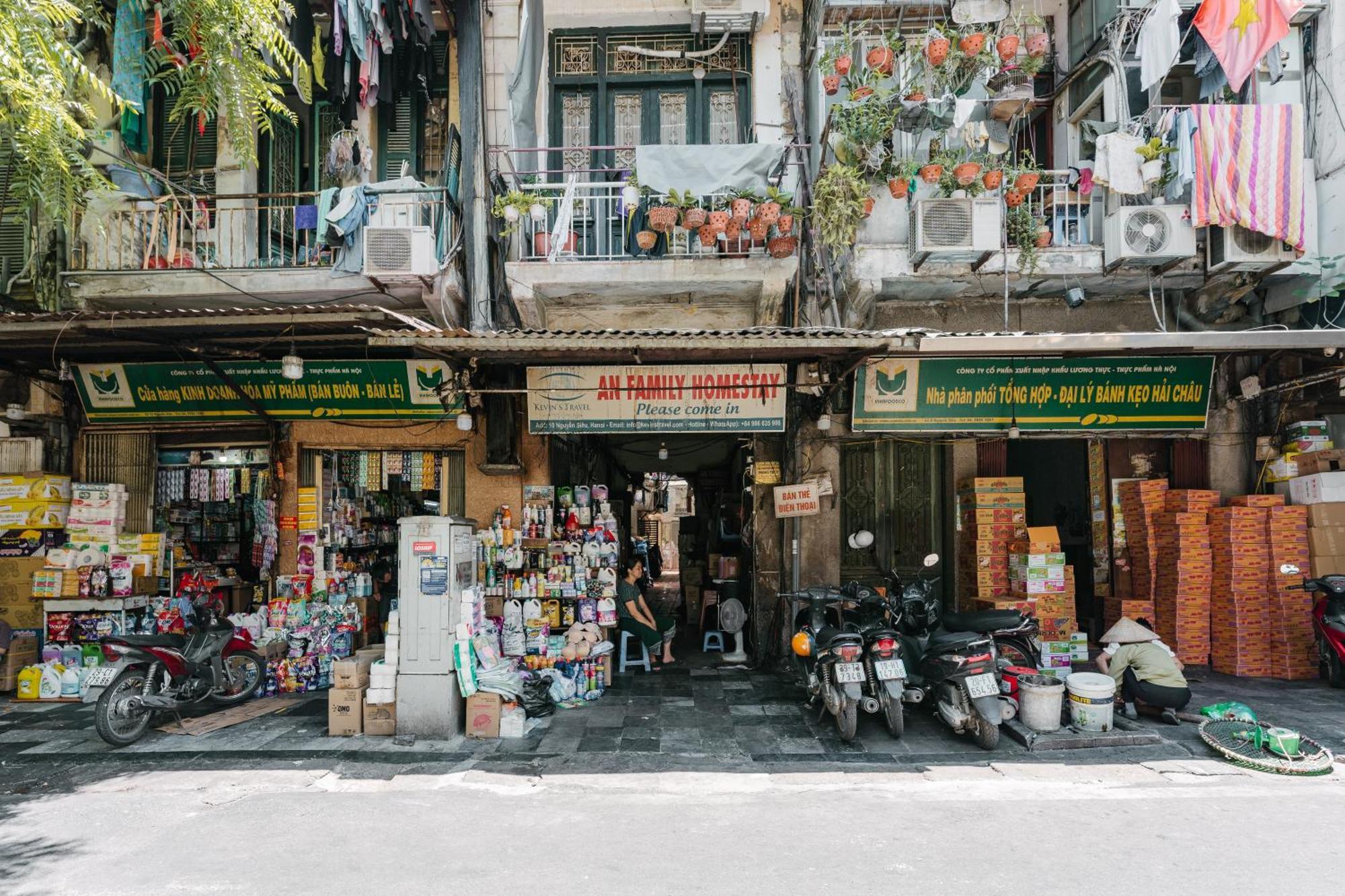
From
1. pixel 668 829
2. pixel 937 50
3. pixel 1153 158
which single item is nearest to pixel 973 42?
pixel 937 50

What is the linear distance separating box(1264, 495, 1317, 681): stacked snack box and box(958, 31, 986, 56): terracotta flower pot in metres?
6.17

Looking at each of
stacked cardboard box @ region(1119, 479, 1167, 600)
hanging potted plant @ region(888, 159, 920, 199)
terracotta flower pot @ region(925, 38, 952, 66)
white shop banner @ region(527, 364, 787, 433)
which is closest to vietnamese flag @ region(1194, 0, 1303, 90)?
terracotta flower pot @ region(925, 38, 952, 66)

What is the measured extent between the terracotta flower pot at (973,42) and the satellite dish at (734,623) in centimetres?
687

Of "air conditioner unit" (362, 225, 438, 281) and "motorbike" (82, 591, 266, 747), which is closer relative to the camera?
"motorbike" (82, 591, 266, 747)

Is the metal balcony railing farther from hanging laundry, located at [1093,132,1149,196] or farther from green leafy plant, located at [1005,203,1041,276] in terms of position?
hanging laundry, located at [1093,132,1149,196]

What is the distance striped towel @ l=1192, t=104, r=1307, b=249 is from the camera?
7.80 m

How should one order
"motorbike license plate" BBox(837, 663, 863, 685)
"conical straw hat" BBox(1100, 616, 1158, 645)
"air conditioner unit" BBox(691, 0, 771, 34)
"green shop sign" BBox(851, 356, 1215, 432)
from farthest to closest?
"air conditioner unit" BBox(691, 0, 771, 34)
"green shop sign" BBox(851, 356, 1215, 432)
"conical straw hat" BBox(1100, 616, 1158, 645)
"motorbike license plate" BBox(837, 663, 863, 685)

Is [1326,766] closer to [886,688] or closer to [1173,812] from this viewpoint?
[1173,812]

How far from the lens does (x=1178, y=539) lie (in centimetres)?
908

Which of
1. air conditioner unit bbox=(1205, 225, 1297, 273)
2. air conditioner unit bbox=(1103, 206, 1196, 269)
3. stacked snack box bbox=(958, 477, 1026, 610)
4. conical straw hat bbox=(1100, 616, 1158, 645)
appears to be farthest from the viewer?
stacked snack box bbox=(958, 477, 1026, 610)

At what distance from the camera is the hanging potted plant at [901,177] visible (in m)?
8.20

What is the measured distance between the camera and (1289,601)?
863 centimetres

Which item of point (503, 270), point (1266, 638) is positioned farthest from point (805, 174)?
point (1266, 638)

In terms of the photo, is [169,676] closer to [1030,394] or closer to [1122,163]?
[1030,394]
